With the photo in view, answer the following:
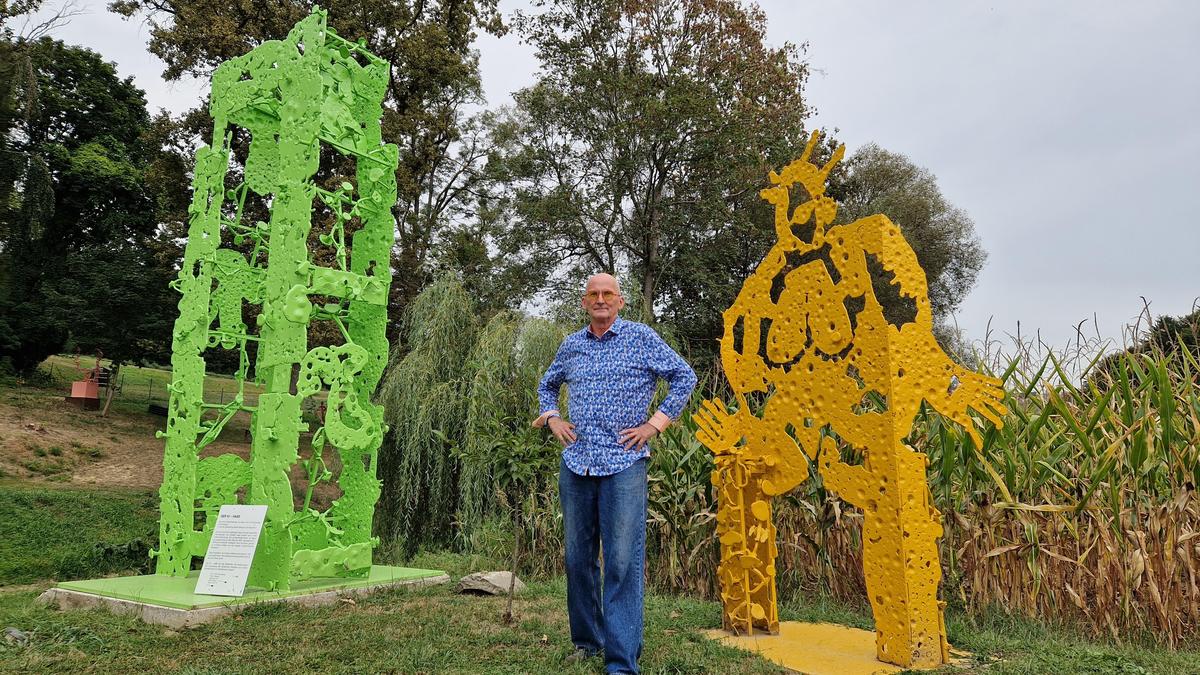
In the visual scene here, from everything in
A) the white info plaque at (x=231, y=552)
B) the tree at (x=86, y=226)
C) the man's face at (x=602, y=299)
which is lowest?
the white info plaque at (x=231, y=552)

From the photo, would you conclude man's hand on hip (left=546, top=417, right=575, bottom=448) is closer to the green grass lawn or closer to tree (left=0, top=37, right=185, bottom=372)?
the green grass lawn

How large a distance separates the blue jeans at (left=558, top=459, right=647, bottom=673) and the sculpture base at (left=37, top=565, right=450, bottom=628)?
219 centimetres

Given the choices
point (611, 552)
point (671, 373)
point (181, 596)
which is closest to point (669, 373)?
point (671, 373)

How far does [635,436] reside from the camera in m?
3.20

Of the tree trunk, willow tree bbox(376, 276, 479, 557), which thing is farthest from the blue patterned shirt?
the tree trunk

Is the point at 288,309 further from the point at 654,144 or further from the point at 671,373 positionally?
the point at 654,144

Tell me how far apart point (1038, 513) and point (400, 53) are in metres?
13.7

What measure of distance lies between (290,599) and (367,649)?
126cm

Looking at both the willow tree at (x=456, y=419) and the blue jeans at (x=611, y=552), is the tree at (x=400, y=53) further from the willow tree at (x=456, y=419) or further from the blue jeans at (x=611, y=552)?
the blue jeans at (x=611, y=552)

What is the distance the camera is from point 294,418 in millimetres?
4926

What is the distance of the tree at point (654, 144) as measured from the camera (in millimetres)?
15148

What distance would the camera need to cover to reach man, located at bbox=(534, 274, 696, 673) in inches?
125

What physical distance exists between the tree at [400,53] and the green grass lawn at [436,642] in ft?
30.7

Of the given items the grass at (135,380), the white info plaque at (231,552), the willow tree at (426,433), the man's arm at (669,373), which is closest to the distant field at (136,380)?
the grass at (135,380)
